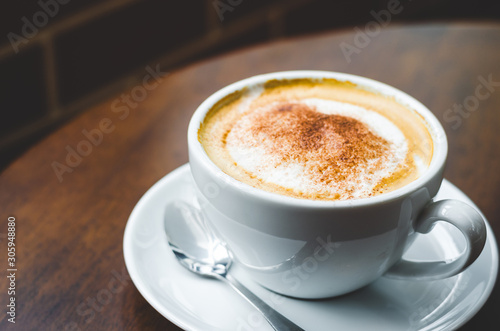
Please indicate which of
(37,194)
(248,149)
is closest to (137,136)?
(37,194)

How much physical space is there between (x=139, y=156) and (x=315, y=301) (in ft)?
1.51

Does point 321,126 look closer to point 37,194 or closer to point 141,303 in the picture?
point 141,303

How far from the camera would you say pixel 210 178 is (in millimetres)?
657

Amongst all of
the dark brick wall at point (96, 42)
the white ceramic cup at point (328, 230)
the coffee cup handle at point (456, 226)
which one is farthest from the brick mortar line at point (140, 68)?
the coffee cup handle at point (456, 226)

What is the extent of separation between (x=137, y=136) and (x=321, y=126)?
0.43 metres

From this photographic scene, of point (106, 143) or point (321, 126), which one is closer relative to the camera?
point (321, 126)

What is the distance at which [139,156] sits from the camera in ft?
3.25

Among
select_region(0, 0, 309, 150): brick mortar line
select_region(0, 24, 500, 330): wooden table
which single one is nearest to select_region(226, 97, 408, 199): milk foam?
select_region(0, 24, 500, 330): wooden table

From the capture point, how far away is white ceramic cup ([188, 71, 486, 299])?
598 mm

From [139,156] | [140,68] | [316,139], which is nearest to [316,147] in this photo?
[316,139]

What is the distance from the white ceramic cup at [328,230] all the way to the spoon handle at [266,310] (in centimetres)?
3

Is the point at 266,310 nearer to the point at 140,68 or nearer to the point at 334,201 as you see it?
the point at 334,201

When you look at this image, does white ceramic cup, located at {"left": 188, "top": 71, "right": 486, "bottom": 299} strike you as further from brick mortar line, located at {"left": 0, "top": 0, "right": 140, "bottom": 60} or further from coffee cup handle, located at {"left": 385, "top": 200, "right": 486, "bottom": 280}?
brick mortar line, located at {"left": 0, "top": 0, "right": 140, "bottom": 60}

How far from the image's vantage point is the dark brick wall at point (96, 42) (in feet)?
5.51
